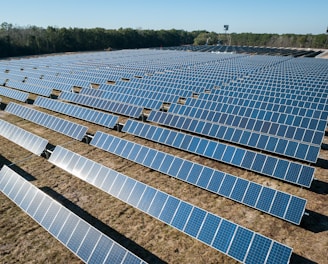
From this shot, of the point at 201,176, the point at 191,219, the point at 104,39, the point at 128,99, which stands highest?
the point at 104,39

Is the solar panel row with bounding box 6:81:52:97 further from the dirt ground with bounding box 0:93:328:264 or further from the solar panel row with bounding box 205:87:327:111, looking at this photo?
the solar panel row with bounding box 205:87:327:111

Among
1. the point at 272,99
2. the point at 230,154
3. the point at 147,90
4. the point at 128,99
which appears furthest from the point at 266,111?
the point at 128,99

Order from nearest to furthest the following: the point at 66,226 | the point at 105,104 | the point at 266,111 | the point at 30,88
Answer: the point at 66,226
the point at 266,111
the point at 105,104
the point at 30,88

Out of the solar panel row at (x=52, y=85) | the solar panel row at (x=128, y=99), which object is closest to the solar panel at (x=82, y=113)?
the solar panel row at (x=128, y=99)

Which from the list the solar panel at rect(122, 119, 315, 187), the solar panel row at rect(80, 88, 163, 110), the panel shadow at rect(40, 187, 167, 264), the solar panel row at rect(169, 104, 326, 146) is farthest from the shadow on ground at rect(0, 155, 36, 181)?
the solar panel row at rect(169, 104, 326, 146)

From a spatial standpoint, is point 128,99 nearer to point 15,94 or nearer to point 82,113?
point 82,113

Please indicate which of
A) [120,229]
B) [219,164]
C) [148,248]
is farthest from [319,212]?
[120,229]
